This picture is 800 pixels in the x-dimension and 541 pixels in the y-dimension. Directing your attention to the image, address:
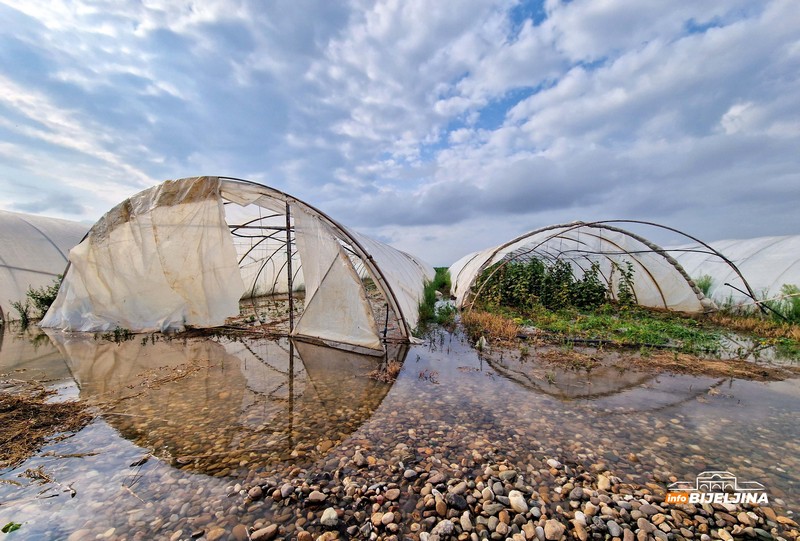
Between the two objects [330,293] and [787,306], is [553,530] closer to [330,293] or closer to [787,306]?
[330,293]

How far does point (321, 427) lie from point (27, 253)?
49.8 ft

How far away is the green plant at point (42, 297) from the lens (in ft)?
36.7

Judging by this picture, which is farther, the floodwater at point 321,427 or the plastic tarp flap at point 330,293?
the plastic tarp flap at point 330,293

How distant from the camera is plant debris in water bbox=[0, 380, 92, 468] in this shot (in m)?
3.59

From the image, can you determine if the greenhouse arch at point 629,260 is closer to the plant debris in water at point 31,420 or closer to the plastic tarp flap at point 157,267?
the plastic tarp flap at point 157,267

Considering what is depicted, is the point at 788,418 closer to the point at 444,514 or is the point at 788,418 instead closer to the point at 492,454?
the point at 492,454

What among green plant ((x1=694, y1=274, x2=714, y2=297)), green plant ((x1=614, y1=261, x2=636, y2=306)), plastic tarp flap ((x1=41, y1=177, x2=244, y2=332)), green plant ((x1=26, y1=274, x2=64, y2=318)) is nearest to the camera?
plastic tarp flap ((x1=41, y1=177, x2=244, y2=332))

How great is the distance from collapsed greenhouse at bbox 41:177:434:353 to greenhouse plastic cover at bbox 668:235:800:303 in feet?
32.2

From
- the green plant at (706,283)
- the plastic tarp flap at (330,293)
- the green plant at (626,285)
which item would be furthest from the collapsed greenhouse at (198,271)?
the green plant at (706,283)

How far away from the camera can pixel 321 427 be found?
421cm

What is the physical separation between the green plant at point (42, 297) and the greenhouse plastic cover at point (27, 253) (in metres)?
0.20

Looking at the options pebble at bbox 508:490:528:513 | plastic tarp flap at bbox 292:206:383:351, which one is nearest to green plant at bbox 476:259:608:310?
plastic tarp flap at bbox 292:206:383:351

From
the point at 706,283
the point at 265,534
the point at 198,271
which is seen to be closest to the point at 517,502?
the point at 265,534

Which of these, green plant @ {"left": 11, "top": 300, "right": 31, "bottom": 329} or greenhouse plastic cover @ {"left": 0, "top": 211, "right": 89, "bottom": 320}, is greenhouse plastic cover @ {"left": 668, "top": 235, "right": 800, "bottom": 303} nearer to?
green plant @ {"left": 11, "top": 300, "right": 31, "bottom": 329}
